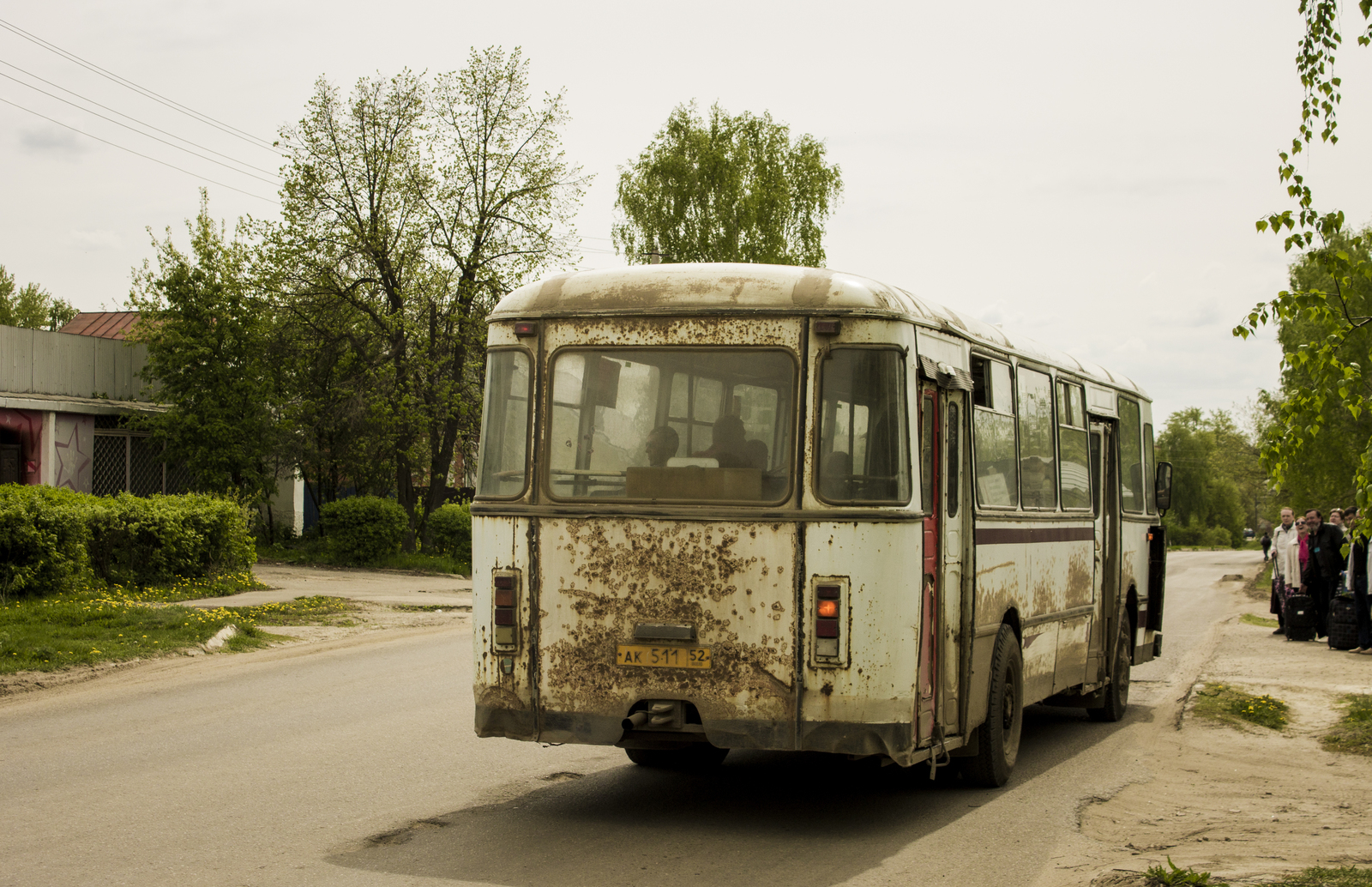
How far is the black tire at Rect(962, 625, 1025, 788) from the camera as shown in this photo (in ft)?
27.7

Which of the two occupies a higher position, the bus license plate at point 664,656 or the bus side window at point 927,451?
the bus side window at point 927,451

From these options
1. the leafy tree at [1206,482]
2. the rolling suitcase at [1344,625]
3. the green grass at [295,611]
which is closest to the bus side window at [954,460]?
the green grass at [295,611]

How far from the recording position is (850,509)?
6762 mm

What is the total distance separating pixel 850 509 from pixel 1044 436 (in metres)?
3.61

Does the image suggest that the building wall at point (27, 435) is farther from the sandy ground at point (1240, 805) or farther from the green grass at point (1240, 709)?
the green grass at point (1240, 709)

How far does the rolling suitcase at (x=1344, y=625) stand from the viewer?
17.8m

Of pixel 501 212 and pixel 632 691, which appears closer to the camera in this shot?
pixel 632 691

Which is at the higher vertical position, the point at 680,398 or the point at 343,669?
the point at 680,398

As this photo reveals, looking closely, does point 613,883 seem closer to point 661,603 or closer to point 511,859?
point 511,859

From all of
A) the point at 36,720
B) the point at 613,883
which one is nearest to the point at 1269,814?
the point at 613,883

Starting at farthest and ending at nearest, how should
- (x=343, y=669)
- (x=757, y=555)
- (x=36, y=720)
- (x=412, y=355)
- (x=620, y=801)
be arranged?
1. (x=412, y=355)
2. (x=343, y=669)
3. (x=36, y=720)
4. (x=620, y=801)
5. (x=757, y=555)

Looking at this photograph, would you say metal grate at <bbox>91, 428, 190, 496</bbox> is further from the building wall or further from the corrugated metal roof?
the corrugated metal roof

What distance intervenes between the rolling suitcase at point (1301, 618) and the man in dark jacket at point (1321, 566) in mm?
156

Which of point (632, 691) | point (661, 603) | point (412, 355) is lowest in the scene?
point (632, 691)
